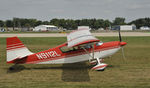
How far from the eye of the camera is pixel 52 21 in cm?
14100

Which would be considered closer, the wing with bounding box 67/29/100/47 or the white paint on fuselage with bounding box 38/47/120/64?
the wing with bounding box 67/29/100/47

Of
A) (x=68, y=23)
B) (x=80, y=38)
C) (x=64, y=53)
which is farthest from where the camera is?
(x=68, y=23)

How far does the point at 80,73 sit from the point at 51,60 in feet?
6.16

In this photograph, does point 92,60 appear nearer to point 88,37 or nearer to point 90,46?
point 90,46

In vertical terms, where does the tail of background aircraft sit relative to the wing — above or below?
below

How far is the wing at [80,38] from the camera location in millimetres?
7637

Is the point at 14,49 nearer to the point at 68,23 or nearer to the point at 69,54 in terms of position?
the point at 69,54

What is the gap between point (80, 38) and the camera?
786 cm

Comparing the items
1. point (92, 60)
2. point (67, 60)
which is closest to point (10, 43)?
point (67, 60)

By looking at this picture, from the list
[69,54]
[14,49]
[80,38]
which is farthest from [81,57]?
[14,49]

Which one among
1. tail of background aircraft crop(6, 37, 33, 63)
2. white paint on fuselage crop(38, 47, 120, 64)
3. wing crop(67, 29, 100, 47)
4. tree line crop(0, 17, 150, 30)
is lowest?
white paint on fuselage crop(38, 47, 120, 64)

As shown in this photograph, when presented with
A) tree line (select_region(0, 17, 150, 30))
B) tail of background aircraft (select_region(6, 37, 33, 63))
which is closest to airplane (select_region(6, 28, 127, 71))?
tail of background aircraft (select_region(6, 37, 33, 63))

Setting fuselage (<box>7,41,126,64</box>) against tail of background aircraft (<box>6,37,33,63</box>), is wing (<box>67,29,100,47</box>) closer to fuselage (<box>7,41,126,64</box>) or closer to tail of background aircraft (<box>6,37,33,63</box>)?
fuselage (<box>7,41,126,64</box>)

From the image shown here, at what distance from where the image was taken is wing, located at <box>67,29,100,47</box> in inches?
301
